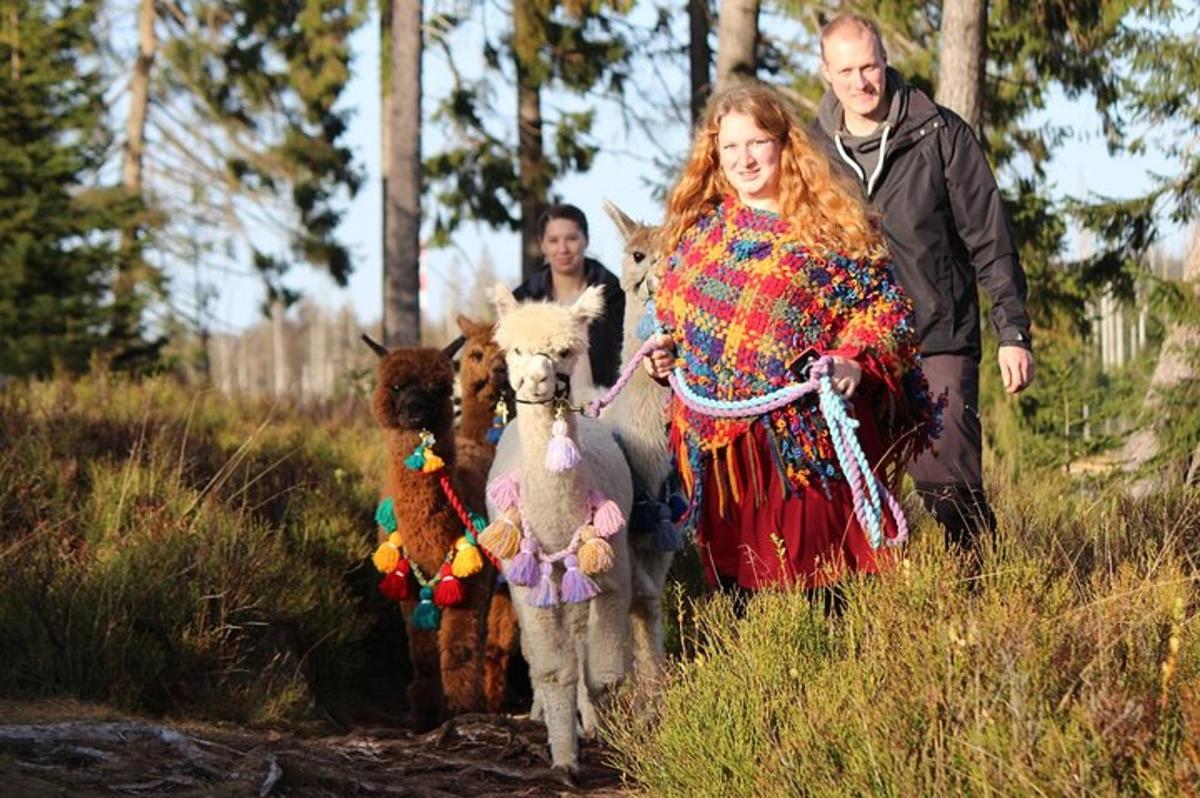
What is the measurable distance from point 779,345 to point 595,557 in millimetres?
1386

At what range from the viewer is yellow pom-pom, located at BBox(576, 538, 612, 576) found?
597cm

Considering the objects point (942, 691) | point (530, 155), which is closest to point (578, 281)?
point (942, 691)

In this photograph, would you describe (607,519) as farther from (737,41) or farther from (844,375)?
(737,41)

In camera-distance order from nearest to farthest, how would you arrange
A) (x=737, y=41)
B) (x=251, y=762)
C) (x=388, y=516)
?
(x=251, y=762)
(x=388, y=516)
(x=737, y=41)

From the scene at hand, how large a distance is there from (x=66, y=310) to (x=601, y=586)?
1198cm

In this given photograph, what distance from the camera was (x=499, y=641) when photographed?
7.87 metres

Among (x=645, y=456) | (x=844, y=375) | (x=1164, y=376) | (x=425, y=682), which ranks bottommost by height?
(x=425, y=682)

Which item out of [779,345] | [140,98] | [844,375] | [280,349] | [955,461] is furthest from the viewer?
[280,349]

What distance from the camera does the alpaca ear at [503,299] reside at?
6.43 meters

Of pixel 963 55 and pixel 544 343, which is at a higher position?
pixel 963 55

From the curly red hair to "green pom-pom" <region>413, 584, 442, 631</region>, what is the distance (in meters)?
2.75

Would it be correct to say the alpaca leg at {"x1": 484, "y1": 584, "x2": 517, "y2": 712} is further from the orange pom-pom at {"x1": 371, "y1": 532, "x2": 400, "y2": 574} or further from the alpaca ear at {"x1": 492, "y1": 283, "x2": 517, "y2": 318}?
the alpaca ear at {"x1": 492, "y1": 283, "x2": 517, "y2": 318}

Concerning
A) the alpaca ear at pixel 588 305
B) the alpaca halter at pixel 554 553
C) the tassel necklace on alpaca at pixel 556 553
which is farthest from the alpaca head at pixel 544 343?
the alpaca halter at pixel 554 553

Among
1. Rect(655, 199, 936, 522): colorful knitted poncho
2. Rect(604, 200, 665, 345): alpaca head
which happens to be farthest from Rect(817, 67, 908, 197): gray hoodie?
Rect(604, 200, 665, 345): alpaca head
